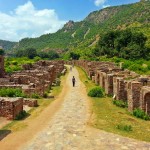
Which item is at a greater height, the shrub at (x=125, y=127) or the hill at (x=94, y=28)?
the hill at (x=94, y=28)

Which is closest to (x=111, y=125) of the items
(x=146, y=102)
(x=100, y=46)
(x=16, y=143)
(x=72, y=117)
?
(x=72, y=117)

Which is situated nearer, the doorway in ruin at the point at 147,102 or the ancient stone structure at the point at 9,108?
the ancient stone structure at the point at 9,108

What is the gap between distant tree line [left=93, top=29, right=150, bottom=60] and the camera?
68.7 m

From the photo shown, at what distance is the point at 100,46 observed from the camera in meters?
81.6

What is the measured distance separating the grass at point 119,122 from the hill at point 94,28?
59.4m

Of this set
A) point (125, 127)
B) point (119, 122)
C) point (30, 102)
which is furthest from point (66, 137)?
point (30, 102)

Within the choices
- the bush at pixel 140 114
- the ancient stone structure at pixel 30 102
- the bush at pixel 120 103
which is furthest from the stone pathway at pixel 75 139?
the bush at pixel 120 103

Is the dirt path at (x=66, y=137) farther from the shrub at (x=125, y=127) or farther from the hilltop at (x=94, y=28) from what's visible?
the hilltop at (x=94, y=28)

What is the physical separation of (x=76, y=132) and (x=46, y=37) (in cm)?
17360

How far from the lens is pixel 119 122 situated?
1672 cm

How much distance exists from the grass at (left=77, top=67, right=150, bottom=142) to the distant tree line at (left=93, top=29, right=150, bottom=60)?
158ft

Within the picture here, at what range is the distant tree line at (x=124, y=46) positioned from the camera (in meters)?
68.7

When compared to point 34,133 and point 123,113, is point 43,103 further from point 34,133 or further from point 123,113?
point 34,133

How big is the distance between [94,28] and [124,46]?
83.3 m
